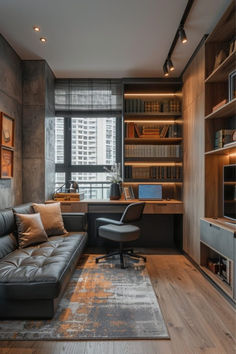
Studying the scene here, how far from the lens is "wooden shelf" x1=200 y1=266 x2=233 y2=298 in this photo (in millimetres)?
2164

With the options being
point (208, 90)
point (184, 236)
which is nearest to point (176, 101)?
point (208, 90)

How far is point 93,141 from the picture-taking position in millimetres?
4180

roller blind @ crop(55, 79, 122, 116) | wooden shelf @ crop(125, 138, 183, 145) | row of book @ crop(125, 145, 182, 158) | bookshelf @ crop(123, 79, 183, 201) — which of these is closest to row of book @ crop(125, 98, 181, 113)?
bookshelf @ crop(123, 79, 183, 201)

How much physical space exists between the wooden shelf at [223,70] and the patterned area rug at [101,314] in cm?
243

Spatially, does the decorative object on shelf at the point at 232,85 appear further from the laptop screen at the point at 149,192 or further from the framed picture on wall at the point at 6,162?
the framed picture on wall at the point at 6,162

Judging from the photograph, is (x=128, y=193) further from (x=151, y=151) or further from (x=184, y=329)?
(x=184, y=329)

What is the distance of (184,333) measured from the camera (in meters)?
1.69

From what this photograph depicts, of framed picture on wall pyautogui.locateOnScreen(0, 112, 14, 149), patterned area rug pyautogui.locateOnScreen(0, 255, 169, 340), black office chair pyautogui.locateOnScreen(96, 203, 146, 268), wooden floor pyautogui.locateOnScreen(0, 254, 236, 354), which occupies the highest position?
framed picture on wall pyautogui.locateOnScreen(0, 112, 14, 149)

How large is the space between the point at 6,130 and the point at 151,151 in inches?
85.5

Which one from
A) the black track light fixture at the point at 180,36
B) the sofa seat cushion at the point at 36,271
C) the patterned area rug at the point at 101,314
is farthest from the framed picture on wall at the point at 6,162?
the black track light fixture at the point at 180,36

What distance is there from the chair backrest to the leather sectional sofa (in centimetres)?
72

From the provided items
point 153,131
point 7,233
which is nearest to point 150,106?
point 153,131

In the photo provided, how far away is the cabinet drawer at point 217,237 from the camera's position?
2.08 meters

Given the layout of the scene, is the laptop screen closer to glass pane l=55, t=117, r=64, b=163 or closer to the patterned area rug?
the patterned area rug
